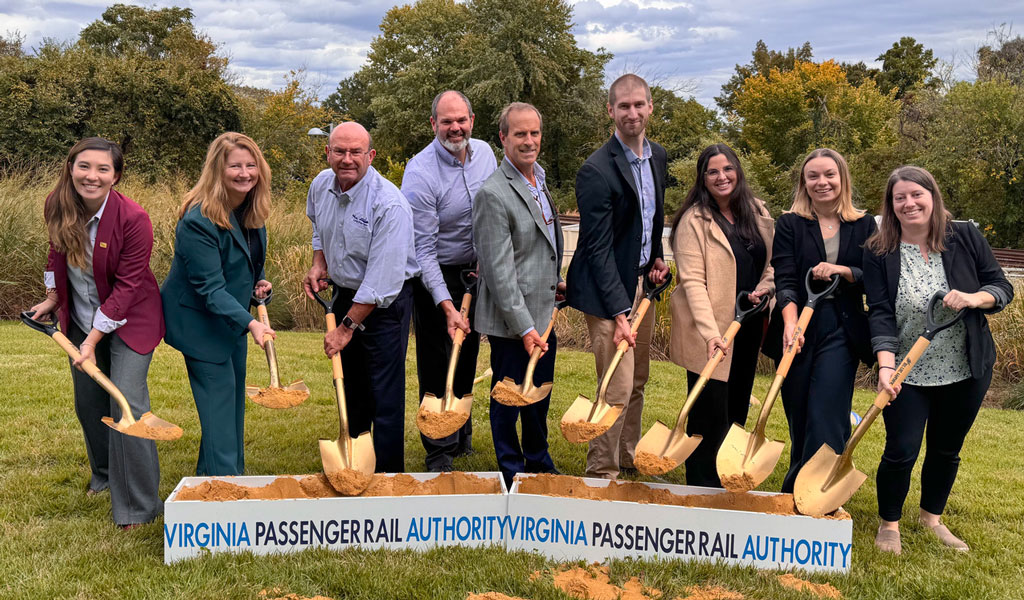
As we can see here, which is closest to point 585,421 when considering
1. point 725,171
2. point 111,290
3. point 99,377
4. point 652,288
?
point 652,288

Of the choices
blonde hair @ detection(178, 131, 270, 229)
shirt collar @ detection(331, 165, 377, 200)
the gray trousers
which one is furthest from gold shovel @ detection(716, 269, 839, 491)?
the gray trousers

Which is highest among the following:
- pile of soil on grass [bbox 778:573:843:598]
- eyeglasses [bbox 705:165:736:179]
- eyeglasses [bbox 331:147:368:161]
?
eyeglasses [bbox 331:147:368:161]

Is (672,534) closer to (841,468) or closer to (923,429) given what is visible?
(841,468)

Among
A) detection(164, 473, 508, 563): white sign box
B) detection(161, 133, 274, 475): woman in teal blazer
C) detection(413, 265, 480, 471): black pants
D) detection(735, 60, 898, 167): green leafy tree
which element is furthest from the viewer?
detection(735, 60, 898, 167): green leafy tree

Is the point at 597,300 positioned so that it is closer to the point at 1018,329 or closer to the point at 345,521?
the point at 345,521

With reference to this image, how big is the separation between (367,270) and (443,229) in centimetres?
79

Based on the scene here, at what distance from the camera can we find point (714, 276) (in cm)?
414

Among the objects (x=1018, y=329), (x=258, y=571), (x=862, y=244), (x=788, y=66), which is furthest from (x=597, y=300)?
(x=788, y=66)

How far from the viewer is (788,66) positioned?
50.7 m

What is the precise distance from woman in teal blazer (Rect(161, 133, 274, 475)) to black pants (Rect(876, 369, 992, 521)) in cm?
291

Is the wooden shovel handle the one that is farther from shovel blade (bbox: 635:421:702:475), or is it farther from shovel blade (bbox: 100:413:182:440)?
shovel blade (bbox: 635:421:702:475)

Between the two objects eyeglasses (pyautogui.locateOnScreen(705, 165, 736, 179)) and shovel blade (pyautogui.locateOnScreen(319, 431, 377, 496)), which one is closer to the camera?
shovel blade (pyautogui.locateOnScreen(319, 431, 377, 496))

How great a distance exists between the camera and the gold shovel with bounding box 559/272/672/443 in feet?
12.3

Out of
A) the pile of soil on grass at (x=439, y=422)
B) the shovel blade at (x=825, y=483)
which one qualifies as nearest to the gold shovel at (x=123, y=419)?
the pile of soil on grass at (x=439, y=422)
